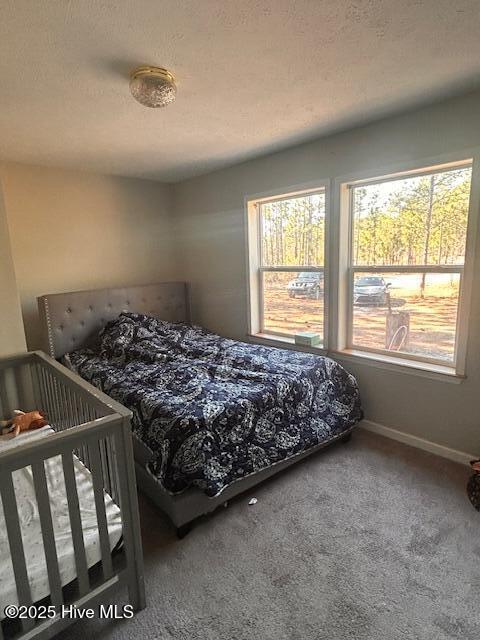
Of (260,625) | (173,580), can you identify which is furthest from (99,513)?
(260,625)

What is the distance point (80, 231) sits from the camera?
11.8 ft

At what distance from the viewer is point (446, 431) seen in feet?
7.98

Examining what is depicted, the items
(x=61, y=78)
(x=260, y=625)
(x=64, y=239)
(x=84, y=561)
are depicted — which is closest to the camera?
(x=84, y=561)

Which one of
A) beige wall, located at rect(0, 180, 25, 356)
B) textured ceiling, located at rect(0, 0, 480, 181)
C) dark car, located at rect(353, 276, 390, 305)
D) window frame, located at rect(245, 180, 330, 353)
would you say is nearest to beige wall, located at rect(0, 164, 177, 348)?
textured ceiling, located at rect(0, 0, 480, 181)

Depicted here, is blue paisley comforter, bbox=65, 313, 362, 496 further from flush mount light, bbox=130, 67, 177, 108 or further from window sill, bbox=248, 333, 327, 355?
flush mount light, bbox=130, 67, 177, 108

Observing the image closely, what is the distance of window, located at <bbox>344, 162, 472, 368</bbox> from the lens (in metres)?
2.34

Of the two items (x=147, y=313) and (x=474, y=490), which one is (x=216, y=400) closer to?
(x=474, y=490)

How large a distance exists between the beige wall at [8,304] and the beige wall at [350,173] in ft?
7.02

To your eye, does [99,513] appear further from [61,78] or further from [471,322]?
[471,322]

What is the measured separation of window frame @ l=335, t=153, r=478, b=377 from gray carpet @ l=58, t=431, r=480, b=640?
2.58 feet

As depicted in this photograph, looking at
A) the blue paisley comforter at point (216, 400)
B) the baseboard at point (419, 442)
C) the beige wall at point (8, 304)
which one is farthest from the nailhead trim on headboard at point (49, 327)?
the baseboard at point (419, 442)

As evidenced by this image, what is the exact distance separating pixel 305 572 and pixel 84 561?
0.97 metres

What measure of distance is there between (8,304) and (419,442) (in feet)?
9.56

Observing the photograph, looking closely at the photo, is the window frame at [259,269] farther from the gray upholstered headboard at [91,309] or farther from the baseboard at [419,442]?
the gray upholstered headboard at [91,309]
